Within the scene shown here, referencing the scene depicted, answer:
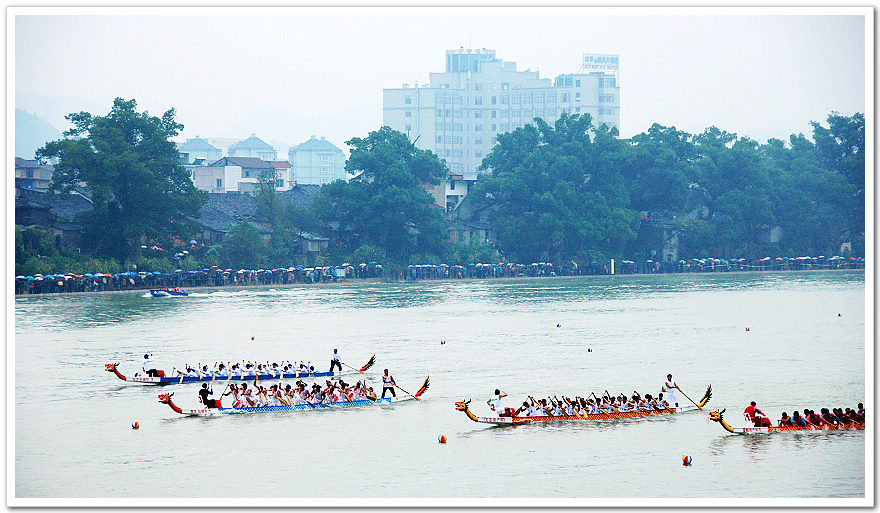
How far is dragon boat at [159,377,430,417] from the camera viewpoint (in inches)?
1092

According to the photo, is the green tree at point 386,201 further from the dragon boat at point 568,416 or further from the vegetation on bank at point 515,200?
the dragon boat at point 568,416

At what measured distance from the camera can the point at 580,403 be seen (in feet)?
90.2

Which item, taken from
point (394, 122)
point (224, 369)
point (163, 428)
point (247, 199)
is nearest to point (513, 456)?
point (163, 428)

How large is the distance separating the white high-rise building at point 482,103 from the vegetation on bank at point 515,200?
4863cm

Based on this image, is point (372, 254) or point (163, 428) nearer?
point (163, 428)

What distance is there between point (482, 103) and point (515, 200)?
207 ft

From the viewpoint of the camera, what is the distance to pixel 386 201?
72.9m

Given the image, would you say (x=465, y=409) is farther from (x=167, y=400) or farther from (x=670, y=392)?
(x=167, y=400)

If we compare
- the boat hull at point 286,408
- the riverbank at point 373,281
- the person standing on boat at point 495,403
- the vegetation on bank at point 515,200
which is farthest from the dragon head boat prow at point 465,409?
the vegetation on bank at point 515,200

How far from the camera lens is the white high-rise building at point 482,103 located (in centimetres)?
14038

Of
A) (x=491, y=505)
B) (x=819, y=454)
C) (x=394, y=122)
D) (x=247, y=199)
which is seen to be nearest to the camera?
(x=491, y=505)

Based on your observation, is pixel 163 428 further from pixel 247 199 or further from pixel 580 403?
pixel 247 199

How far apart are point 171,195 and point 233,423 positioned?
4076 centimetres

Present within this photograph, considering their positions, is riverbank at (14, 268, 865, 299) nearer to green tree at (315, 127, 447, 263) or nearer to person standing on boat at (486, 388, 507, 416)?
green tree at (315, 127, 447, 263)
